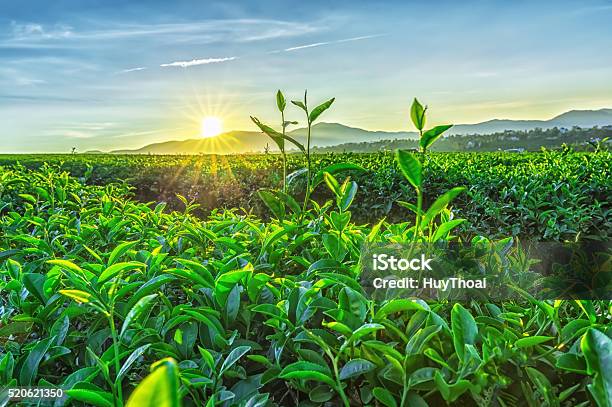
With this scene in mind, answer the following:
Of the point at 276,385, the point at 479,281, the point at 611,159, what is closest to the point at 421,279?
the point at 479,281

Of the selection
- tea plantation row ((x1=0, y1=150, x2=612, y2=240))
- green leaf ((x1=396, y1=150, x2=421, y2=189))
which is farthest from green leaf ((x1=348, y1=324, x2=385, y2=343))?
tea plantation row ((x1=0, y1=150, x2=612, y2=240))

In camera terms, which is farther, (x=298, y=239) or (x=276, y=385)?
(x=298, y=239)

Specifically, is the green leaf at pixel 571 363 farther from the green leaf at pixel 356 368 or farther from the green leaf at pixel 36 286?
the green leaf at pixel 36 286

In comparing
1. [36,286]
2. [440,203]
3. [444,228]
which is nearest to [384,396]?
[440,203]

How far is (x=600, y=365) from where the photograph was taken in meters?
0.83

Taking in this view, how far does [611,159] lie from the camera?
729 centimetres

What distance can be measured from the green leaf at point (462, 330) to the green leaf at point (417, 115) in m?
0.48

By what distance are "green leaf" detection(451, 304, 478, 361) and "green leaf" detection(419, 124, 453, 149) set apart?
416 mm

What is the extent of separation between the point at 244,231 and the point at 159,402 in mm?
1671

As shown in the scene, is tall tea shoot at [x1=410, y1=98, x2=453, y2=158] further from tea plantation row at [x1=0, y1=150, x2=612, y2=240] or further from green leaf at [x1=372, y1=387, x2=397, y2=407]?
tea plantation row at [x1=0, y1=150, x2=612, y2=240]

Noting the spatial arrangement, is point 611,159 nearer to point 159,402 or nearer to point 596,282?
point 596,282

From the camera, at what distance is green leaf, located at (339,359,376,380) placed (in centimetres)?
97

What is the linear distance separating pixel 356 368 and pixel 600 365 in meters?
0.39

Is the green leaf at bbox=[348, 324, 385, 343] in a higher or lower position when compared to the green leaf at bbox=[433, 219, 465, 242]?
lower
